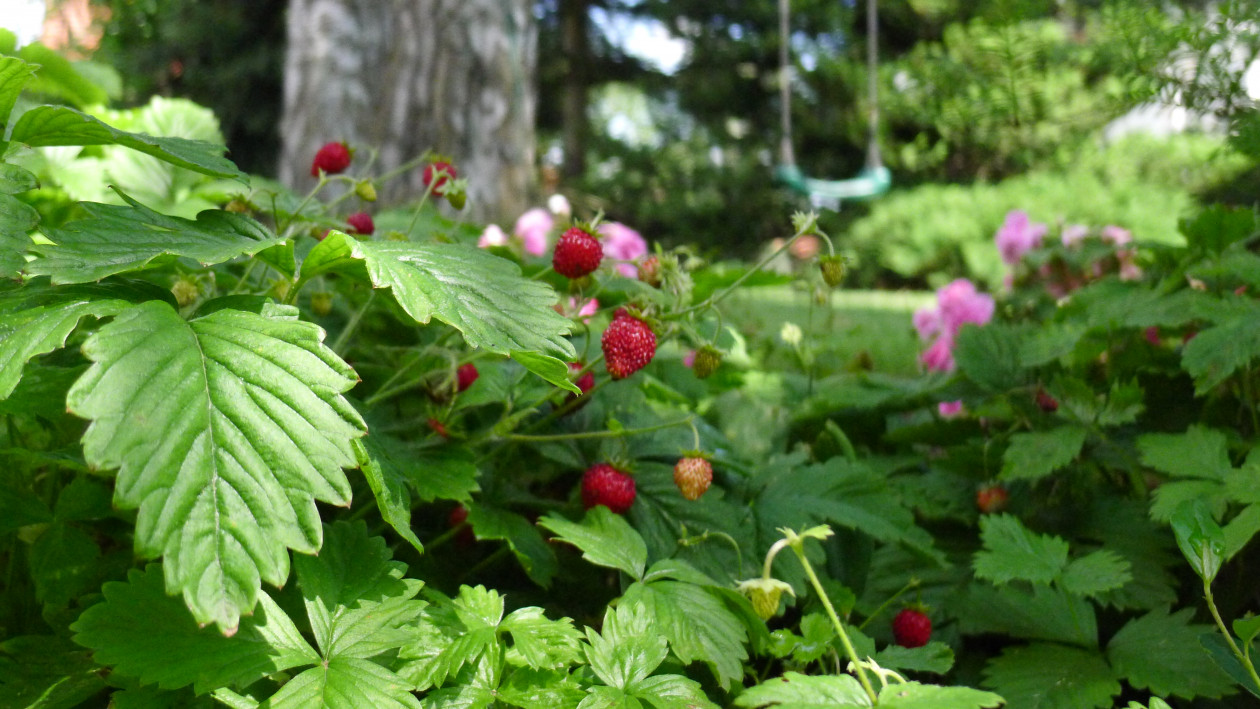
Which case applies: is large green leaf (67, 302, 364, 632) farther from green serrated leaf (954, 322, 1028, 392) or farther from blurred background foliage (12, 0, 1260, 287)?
blurred background foliage (12, 0, 1260, 287)

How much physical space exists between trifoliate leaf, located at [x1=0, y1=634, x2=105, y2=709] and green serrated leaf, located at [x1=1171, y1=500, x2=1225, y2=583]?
102 centimetres

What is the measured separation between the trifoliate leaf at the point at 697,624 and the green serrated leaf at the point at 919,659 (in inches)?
7.3

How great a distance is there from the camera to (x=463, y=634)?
2.65ft

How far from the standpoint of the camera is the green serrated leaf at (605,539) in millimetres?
886

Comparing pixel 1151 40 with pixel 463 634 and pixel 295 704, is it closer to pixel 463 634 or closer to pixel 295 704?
pixel 463 634

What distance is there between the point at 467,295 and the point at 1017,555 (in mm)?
735

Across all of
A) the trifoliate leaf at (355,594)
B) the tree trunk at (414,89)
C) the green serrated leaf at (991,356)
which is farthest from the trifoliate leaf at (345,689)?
the tree trunk at (414,89)

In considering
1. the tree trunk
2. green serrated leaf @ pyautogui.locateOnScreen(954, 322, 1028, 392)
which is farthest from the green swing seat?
green serrated leaf @ pyautogui.locateOnScreen(954, 322, 1028, 392)

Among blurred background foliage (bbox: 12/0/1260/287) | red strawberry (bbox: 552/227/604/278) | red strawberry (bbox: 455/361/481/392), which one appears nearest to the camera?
red strawberry (bbox: 552/227/604/278)

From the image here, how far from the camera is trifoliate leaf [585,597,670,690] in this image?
782 millimetres

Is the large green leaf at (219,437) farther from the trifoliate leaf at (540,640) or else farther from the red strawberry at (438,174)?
the red strawberry at (438,174)

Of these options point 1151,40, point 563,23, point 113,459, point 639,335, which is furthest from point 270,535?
point 563,23

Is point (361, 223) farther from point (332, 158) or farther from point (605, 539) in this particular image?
point (605, 539)

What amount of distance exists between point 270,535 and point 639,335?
43 cm
